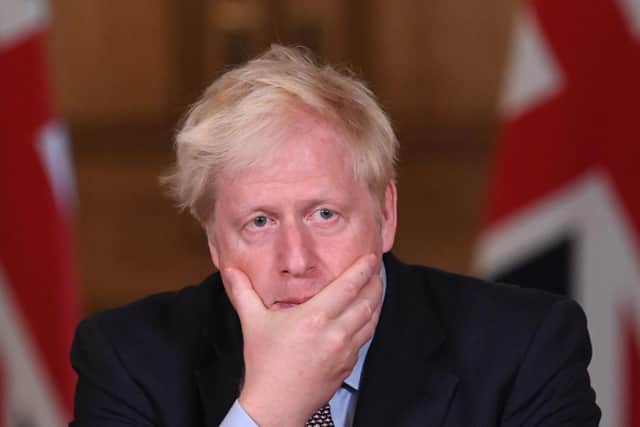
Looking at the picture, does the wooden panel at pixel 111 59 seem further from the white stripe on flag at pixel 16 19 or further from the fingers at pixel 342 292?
the fingers at pixel 342 292

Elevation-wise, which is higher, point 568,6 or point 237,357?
point 568,6

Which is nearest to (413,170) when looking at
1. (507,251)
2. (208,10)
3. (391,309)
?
(208,10)

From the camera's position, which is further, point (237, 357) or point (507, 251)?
point (507, 251)

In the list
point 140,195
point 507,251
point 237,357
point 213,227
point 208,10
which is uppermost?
point 208,10

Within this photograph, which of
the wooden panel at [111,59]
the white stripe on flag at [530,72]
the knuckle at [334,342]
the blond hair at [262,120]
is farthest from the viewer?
the wooden panel at [111,59]

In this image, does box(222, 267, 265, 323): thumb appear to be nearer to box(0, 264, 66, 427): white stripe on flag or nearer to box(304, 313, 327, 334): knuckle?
box(304, 313, 327, 334): knuckle

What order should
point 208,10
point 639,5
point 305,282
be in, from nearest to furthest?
point 305,282 < point 639,5 < point 208,10

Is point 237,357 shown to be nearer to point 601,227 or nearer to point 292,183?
point 292,183

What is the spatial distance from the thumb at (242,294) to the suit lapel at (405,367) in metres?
0.29

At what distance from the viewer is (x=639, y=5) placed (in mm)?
3334

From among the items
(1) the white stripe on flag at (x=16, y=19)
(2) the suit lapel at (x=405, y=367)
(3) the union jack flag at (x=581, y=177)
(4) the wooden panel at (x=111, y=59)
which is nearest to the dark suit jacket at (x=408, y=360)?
(2) the suit lapel at (x=405, y=367)

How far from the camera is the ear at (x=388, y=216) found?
→ 2.10 meters

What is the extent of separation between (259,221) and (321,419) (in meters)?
0.37

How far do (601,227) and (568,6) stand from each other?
1.94 ft
